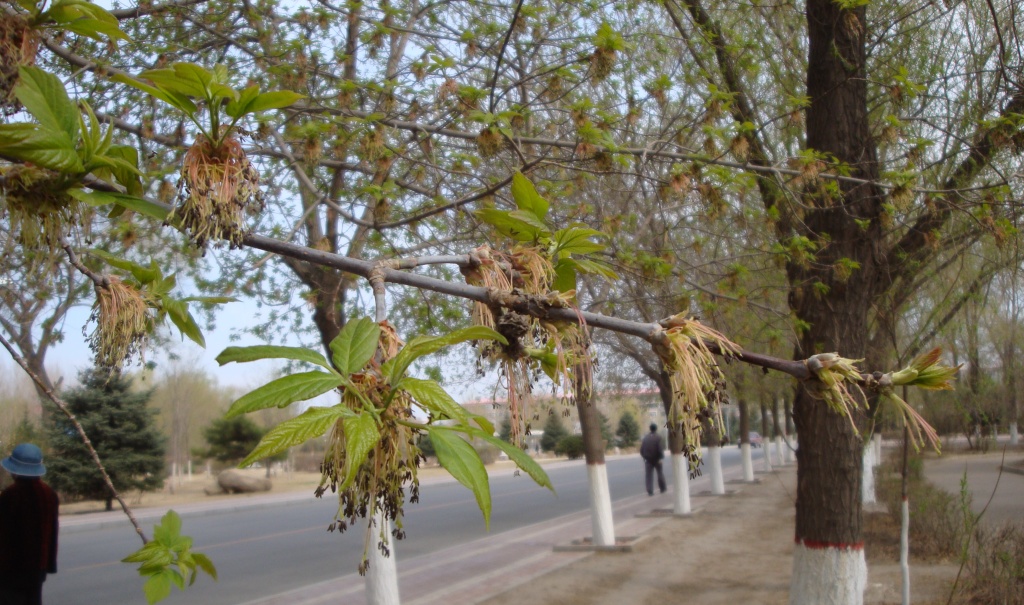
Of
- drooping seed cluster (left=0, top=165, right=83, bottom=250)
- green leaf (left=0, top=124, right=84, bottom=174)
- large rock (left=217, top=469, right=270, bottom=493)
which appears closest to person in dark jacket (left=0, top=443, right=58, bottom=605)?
drooping seed cluster (left=0, top=165, right=83, bottom=250)

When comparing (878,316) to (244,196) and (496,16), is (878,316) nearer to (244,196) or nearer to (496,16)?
(496,16)

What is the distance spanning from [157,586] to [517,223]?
117cm

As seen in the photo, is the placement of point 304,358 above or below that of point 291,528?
above

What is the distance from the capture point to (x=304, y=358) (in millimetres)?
1116

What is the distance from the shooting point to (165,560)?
193 centimetres

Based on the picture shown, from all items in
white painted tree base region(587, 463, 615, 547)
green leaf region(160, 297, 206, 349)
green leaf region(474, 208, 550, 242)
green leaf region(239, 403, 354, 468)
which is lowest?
white painted tree base region(587, 463, 615, 547)

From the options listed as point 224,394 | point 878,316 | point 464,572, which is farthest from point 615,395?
point 224,394

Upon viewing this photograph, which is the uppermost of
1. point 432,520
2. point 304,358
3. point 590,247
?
point 590,247

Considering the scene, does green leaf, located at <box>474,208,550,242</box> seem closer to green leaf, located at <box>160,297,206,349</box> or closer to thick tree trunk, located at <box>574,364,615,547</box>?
green leaf, located at <box>160,297,206,349</box>

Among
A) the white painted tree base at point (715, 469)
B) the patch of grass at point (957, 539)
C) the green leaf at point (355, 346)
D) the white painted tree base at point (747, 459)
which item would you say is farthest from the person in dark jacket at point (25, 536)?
the white painted tree base at point (747, 459)

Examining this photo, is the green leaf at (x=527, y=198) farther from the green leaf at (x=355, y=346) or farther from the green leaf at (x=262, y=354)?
the green leaf at (x=262, y=354)

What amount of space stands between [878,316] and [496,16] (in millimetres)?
4495

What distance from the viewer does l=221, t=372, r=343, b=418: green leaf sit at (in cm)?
105

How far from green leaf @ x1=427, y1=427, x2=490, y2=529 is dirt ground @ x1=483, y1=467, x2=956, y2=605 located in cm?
789
